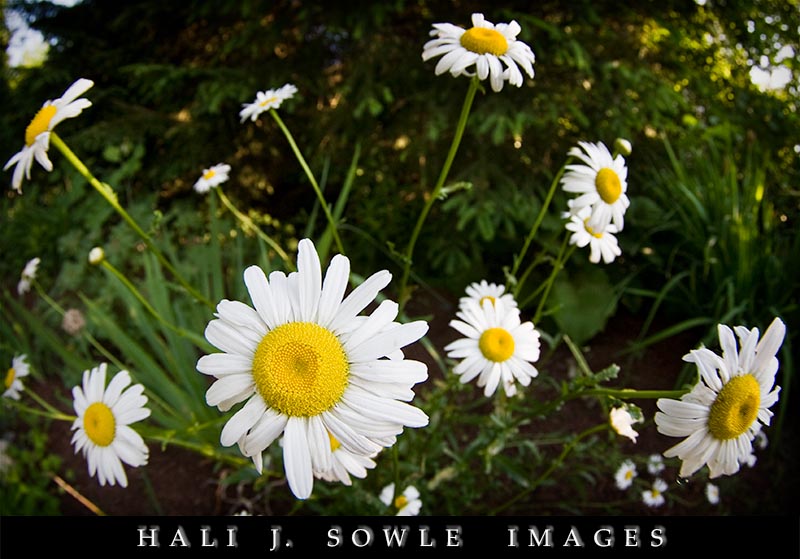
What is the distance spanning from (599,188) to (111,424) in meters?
0.63

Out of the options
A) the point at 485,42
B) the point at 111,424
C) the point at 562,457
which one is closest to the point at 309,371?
the point at 111,424

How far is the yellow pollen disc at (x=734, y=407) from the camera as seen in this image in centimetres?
51

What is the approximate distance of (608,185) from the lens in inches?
28.9

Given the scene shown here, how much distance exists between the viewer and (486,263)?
69.1 inches

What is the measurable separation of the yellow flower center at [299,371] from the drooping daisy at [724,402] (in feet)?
0.92

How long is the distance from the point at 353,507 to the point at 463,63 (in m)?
0.68

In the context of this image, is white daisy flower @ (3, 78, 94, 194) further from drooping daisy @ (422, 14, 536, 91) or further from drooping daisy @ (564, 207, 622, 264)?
drooping daisy @ (564, 207, 622, 264)

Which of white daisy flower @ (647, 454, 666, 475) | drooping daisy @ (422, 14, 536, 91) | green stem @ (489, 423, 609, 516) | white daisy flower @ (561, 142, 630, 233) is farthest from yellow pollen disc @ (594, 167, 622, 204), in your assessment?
white daisy flower @ (647, 454, 666, 475)

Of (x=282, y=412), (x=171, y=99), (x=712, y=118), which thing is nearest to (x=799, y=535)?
(x=282, y=412)

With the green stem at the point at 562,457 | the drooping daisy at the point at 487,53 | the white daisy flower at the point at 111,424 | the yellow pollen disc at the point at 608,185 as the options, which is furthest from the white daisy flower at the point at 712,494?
the white daisy flower at the point at 111,424

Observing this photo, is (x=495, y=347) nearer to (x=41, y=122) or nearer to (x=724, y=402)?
(x=724, y=402)

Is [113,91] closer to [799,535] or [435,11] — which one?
[435,11]

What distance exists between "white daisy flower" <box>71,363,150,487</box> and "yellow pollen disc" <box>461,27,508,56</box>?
52 centimetres

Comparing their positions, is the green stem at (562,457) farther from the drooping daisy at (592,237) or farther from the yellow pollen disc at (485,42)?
the yellow pollen disc at (485,42)
